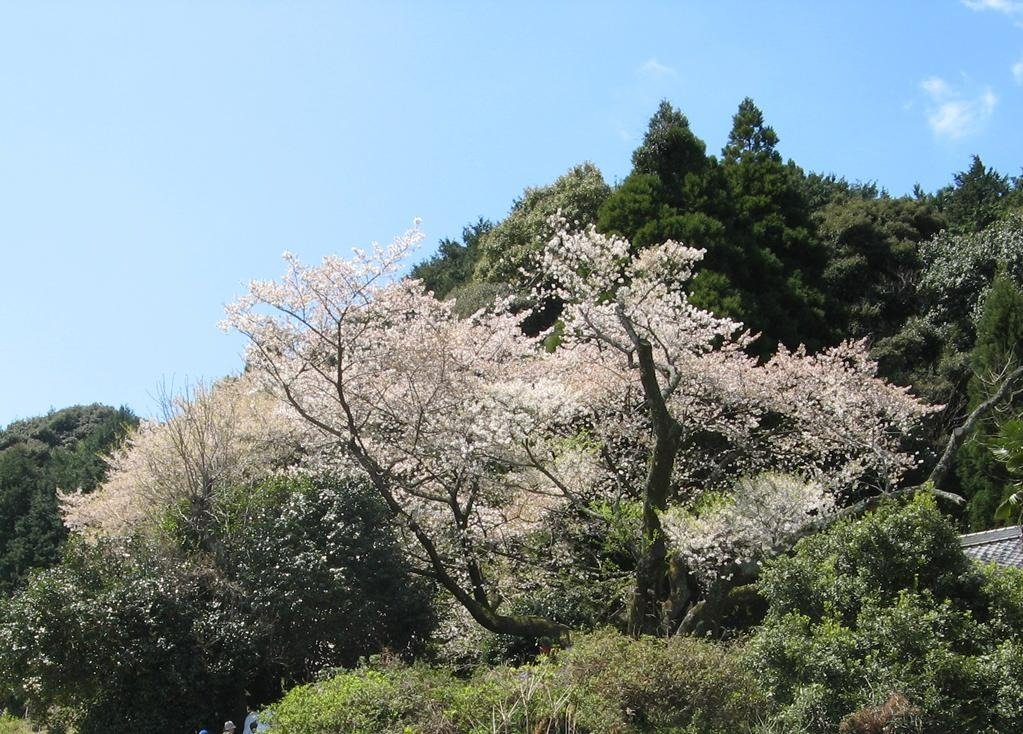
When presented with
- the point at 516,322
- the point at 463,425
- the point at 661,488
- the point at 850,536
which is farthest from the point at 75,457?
the point at 850,536

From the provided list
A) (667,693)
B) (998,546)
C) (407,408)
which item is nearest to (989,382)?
(998,546)

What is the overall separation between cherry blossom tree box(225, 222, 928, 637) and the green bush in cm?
282

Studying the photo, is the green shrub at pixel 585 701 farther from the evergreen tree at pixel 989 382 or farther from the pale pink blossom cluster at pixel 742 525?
the evergreen tree at pixel 989 382

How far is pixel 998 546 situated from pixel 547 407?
6.02 m

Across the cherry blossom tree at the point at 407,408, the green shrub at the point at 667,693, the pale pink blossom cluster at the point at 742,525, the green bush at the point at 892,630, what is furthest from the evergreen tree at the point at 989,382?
the green shrub at the point at 667,693

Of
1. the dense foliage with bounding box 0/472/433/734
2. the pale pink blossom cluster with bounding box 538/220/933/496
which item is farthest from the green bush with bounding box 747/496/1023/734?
the dense foliage with bounding box 0/472/433/734

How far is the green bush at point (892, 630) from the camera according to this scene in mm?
6914

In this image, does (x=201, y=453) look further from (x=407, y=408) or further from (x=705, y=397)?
(x=705, y=397)

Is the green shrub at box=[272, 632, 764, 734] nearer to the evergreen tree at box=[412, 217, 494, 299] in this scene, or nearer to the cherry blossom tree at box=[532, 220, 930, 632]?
the cherry blossom tree at box=[532, 220, 930, 632]

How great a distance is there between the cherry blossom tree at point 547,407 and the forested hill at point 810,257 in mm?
4292

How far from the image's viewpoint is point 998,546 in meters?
12.1

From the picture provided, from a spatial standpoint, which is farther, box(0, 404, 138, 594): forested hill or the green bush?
box(0, 404, 138, 594): forested hill

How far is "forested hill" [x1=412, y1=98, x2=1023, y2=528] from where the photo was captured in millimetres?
18781

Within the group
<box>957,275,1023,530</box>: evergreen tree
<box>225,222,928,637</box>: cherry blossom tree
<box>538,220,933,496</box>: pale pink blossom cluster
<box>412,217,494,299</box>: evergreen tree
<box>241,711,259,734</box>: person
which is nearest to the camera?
<box>241,711,259,734</box>: person
